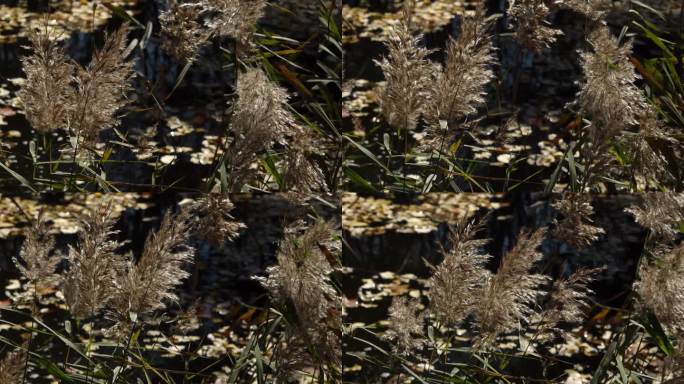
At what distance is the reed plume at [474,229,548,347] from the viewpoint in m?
2.45

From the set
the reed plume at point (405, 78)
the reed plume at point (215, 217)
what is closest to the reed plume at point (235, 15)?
the reed plume at point (405, 78)

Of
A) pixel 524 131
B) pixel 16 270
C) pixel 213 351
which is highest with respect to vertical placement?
pixel 524 131

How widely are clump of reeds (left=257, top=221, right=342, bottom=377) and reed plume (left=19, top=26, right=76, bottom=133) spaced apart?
2.46 ft

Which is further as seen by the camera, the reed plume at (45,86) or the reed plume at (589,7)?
the reed plume at (589,7)

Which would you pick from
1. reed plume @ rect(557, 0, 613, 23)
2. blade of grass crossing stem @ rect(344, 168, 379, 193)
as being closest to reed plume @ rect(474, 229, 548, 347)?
blade of grass crossing stem @ rect(344, 168, 379, 193)

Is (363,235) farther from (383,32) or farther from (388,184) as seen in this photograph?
(383,32)

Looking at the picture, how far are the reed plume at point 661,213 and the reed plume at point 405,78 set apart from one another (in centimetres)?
73

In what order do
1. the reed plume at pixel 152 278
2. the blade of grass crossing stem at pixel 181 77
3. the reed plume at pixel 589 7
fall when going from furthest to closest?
the reed plume at pixel 589 7 → the blade of grass crossing stem at pixel 181 77 → the reed plume at pixel 152 278

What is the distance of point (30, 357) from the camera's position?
8.21ft

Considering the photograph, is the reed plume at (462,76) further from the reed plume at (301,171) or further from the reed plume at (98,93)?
the reed plume at (98,93)

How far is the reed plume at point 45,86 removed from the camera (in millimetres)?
2453

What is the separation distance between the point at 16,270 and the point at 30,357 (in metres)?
0.26

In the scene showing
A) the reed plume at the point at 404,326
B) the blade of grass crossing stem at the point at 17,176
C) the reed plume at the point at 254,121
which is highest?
the reed plume at the point at 254,121

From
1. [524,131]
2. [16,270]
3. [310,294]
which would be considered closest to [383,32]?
[524,131]
